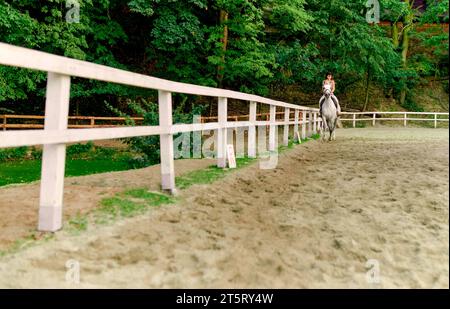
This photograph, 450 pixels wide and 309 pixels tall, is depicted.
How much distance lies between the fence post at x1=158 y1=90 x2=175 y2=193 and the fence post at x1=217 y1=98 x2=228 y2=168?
1860 millimetres

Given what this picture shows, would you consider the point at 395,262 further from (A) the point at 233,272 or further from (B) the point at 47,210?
(B) the point at 47,210

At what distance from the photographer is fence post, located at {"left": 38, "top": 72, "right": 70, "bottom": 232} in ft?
10.6

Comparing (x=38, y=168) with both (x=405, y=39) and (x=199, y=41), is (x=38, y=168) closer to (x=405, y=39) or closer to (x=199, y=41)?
(x=199, y=41)

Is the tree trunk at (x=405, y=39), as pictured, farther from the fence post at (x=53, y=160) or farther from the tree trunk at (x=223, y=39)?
the fence post at (x=53, y=160)

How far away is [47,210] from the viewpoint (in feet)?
10.6

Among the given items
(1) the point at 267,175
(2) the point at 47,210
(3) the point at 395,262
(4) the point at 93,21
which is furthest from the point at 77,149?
(3) the point at 395,262

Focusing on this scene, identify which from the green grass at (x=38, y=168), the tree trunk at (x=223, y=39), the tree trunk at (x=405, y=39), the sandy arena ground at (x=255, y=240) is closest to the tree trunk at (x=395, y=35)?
the tree trunk at (x=405, y=39)

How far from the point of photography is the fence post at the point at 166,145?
187 inches

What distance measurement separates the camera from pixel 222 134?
269 inches

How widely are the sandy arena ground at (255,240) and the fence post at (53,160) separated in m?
0.16

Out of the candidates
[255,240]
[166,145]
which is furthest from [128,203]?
[255,240]

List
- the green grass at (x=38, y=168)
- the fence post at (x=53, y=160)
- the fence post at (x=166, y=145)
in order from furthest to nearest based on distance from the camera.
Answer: the green grass at (x=38, y=168) < the fence post at (x=166, y=145) < the fence post at (x=53, y=160)

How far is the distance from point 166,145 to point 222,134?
214 cm

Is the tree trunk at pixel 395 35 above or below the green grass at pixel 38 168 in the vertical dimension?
above
